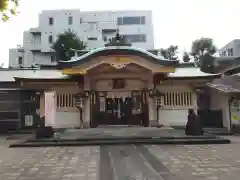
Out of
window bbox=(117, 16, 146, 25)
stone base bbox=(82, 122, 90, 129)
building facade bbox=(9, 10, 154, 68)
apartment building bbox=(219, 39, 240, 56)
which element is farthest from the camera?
window bbox=(117, 16, 146, 25)

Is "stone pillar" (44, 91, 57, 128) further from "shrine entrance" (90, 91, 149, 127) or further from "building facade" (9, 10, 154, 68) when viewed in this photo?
"building facade" (9, 10, 154, 68)

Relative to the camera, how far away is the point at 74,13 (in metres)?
44.4

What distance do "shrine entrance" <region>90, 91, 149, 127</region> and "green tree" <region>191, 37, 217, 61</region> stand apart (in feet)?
58.8

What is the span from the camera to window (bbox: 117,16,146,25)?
45281mm

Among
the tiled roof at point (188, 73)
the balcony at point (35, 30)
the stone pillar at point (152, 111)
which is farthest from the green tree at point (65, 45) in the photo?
the stone pillar at point (152, 111)

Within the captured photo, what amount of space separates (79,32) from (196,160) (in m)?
38.8

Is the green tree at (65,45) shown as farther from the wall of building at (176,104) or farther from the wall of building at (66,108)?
the wall of building at (176,104)

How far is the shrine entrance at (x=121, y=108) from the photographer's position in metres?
17.9

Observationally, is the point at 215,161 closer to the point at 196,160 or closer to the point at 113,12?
the point at 196,160

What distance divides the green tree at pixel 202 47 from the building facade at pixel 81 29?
40.1 feet

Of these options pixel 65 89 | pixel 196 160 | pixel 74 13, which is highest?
pixel 74 13

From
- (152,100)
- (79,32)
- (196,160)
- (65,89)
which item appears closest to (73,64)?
(65,89)

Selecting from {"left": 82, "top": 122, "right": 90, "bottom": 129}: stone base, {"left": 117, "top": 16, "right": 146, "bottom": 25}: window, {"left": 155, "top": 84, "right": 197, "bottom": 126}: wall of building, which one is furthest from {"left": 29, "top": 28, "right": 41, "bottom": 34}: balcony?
{"left": 155, "top": 84, "right": 197, "bottom": 126}: wall of building

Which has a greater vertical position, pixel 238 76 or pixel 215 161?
pixel 238 76
